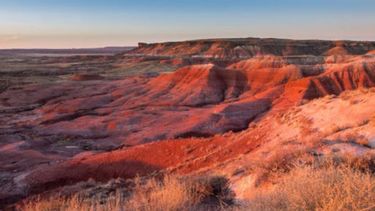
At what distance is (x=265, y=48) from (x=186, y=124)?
85.3 m

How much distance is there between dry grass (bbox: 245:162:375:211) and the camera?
4.68m

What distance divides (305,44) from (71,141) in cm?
10013

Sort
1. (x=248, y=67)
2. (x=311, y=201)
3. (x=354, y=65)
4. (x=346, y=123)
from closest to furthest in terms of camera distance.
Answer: (x=311, y=201) → (x=346, y=123) → (x=354, y=65) → (x=248, y=67)

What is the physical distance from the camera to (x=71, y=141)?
1294 inches

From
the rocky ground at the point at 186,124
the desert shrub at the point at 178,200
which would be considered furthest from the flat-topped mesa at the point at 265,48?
the desert shrub at the point at 178,200

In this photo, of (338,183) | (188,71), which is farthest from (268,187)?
(188,71)

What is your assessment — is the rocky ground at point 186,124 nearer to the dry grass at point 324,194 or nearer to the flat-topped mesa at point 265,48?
the dry grass at point 324,194

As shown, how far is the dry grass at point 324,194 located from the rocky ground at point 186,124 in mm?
2529

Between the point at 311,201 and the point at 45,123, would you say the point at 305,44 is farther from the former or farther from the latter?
the point at 311,201

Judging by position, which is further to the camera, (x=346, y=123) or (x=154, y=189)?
(x=346, y=123)

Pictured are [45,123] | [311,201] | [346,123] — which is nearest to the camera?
[311,201]

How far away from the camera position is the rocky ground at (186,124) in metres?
13.4

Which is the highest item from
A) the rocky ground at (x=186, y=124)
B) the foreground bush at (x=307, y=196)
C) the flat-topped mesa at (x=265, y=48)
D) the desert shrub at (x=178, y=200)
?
the foreground bush at (x=307, y=196)

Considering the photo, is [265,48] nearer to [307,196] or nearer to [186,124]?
[186,124]
